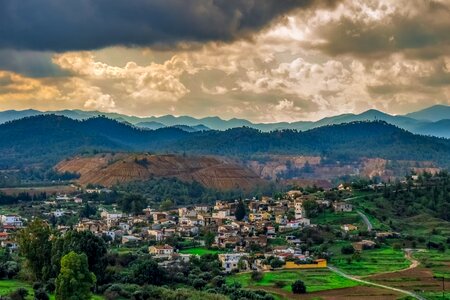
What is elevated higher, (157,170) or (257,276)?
(157,170)

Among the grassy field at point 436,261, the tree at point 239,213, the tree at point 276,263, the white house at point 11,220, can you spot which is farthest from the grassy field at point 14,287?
the tree at point 239,213

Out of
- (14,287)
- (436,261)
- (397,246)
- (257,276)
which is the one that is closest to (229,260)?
(257,276)

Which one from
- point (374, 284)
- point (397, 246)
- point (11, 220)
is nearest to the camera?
point (374, 284)

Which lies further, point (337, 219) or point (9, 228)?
point (9, 228)

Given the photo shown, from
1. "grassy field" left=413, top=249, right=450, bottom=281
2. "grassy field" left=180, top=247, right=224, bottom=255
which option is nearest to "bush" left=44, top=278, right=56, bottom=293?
"grassy field" left=180, top=247, right=224, bottom=255

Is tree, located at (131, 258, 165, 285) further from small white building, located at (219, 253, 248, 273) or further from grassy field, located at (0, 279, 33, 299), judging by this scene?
small white building, located at (219, 253, 248, 273)

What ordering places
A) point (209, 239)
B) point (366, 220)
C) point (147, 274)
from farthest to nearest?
point (366, 220) < point (209, 239) < point (147, 274)

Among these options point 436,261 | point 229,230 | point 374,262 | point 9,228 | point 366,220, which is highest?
point 366,220

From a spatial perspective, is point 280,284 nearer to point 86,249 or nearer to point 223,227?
point 86,249
